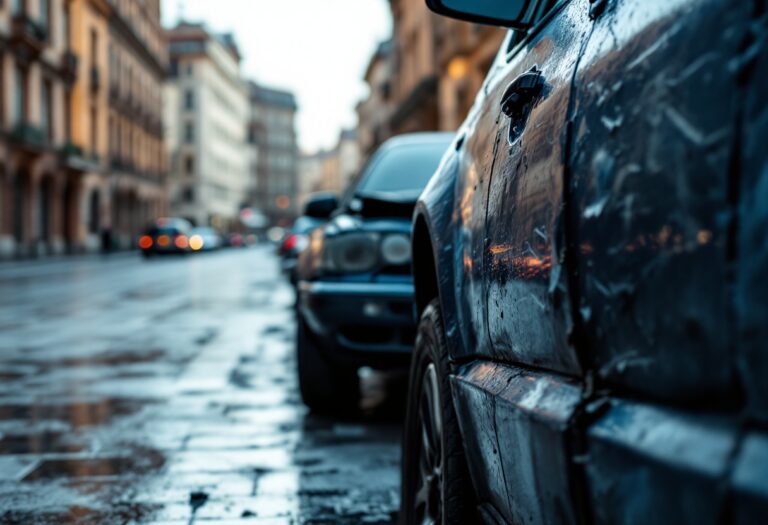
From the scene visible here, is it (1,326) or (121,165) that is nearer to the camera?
(1,326)

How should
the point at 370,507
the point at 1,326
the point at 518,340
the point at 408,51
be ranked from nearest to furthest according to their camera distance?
the point at 518,340 < the point at 370,507 < the point at 1,326 < the point at 408,51

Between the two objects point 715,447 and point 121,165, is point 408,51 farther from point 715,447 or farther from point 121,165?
point 715,447

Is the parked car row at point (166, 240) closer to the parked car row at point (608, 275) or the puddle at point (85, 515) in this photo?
the puddle at point (85, 515)

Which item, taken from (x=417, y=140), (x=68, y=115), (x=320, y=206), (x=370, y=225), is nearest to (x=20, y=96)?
(x=68, y=115)

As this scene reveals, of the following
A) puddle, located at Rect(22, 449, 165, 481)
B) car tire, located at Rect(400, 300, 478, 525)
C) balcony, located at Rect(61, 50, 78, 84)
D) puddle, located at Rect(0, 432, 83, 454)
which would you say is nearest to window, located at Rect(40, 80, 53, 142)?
balcony, located at Rect(61, 50, 78, 84)

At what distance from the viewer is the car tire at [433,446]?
6.86 feet

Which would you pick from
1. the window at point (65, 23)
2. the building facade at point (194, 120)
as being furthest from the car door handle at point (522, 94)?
the building facade at point (194, 120)

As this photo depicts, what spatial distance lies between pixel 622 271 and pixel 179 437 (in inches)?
145

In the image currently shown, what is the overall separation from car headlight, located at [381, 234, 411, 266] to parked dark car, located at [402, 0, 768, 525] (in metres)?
2.76

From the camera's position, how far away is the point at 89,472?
3.84 m

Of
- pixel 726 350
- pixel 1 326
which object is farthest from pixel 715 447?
pixel 1 326

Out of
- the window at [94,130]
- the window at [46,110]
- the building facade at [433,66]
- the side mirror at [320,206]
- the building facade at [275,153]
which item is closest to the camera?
the side mirror at [320,206]

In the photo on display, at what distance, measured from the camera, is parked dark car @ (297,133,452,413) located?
4668mm

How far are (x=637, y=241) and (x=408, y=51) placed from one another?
4130 centimetres
